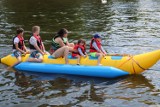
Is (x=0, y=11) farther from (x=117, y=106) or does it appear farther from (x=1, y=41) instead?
(x=117, y=106)

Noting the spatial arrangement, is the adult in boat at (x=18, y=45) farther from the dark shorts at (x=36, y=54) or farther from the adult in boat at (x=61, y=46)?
the adult in boat at (x=61, y=46)

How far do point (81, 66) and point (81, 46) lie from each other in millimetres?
709

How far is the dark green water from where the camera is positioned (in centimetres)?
847

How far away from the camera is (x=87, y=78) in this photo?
1029 cm

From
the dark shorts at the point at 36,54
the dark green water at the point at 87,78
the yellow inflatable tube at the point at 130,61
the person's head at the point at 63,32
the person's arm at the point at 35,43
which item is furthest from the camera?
the dark shorts at the point at 36,54

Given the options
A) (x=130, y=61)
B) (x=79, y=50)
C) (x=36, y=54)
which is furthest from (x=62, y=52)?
(x=130, y=61)

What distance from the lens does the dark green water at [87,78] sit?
847cm

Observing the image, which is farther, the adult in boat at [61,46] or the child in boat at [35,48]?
the child in boat at [35,48]

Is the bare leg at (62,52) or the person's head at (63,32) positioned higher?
the person's head at (63,32)

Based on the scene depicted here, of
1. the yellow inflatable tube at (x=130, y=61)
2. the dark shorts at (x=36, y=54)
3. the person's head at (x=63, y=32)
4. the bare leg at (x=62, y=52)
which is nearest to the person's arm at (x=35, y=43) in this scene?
the dark shorts at (x=36, y=54)

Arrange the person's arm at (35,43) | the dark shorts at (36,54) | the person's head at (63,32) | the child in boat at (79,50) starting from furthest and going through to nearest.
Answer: the dark shorts at (36,54)
the person's arm at (35,43)
the person's head at (63,32)
the child in boat at (79,50)

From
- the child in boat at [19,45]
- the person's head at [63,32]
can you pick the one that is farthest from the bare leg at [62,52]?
the child in boat at [19,45]

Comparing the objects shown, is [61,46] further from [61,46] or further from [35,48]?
[35,48]

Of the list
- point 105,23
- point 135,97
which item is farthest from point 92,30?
point 135,97
